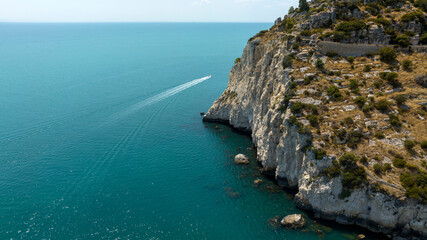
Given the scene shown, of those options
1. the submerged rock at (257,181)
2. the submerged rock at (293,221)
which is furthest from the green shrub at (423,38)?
the submerged rock at (293,221)

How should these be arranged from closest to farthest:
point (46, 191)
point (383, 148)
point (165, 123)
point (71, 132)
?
1. point (383, 148)
2. point (46, 191)
3. point (71, 132)
4. point (165, 123)

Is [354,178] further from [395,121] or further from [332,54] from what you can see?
[332,54]

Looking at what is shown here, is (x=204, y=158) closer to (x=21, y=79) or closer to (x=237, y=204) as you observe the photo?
(x=237, y=204)

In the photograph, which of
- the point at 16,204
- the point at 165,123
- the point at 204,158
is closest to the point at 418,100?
the point at 204,158

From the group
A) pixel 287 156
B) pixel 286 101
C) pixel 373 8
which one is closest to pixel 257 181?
pixel 287 156

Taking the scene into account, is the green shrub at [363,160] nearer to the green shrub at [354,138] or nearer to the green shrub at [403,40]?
the green shrub at [354,138]

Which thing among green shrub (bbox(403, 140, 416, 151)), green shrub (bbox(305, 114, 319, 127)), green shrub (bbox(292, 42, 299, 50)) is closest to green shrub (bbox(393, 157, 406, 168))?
green shrub (bbox(403, 140, 416, 151))
